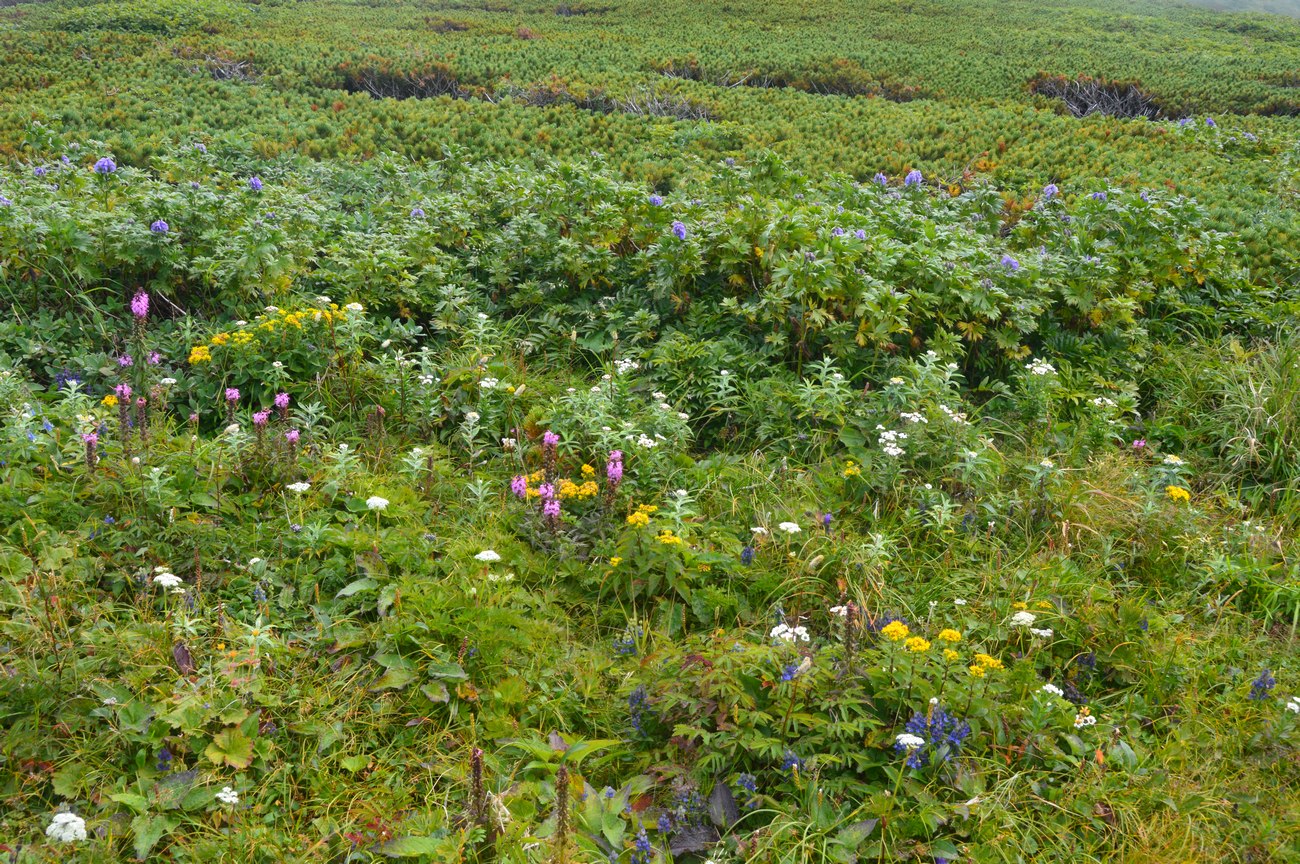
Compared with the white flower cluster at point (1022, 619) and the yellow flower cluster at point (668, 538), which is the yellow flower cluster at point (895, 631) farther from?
the yellow flower cluster at point (668, 538)

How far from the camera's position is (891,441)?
Answer: 13.6 ft

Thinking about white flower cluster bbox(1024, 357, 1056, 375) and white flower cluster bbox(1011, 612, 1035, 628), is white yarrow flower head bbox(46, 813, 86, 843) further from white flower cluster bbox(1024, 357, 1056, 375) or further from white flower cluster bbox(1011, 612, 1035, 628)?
white flower cluster bbox(1024, 357, 1056, 375)

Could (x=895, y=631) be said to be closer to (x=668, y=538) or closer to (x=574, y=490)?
(x=668, y=538)

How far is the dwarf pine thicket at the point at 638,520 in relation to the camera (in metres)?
2.50

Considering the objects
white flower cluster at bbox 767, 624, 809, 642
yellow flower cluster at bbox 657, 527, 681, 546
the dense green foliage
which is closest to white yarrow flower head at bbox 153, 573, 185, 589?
yellow flower cluster at bbox 657, 527, 681, 546

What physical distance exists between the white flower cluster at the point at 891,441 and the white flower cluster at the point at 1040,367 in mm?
1090

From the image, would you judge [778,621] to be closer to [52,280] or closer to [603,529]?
[603,529]

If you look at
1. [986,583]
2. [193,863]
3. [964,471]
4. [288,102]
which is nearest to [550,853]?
[193,863]

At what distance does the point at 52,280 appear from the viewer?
16.4ft

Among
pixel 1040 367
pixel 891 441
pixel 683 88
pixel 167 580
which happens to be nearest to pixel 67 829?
pixel 167 580

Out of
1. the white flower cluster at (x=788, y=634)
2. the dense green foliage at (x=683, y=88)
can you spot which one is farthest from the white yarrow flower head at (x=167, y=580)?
the dense green foliage at (x=683, y=88)

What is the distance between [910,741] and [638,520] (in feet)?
4.29

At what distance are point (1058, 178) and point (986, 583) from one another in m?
7.86

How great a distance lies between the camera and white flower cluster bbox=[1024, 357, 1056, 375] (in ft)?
15.6
